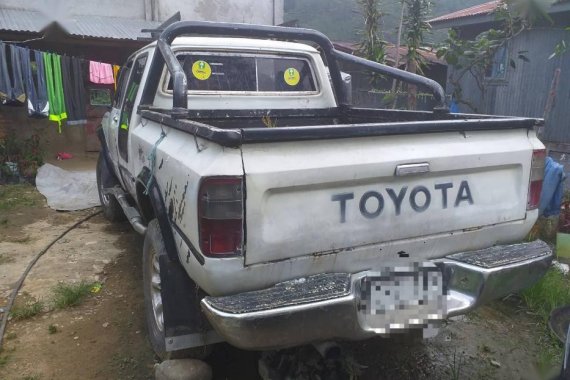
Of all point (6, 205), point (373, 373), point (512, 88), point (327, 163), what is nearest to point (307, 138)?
point (327, 163)

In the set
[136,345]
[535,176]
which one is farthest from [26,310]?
[535,176]

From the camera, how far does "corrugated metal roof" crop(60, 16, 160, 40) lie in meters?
9.12

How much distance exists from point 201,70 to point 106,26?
7693mm

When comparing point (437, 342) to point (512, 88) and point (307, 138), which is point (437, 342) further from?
point (512, 88)

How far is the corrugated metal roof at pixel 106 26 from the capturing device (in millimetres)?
9117

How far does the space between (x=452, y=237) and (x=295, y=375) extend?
3.52 feet

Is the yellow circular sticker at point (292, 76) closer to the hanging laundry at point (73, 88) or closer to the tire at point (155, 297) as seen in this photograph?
the tire at point (155, 297)

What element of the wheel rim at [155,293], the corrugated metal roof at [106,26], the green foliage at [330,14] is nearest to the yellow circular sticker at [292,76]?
the wheel rim at [155,293]

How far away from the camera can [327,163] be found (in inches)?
78.9

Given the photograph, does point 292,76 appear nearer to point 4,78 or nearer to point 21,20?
point 4,78

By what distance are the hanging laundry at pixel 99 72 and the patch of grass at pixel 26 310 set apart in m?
6.19

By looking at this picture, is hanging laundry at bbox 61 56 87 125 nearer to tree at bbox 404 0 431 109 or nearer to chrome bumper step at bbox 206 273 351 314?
tree at bbox 404 0 431 109

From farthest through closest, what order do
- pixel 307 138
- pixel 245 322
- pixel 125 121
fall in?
pixel 125 121 < pixel 307 138 < pixel 245 322

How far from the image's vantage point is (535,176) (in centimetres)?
253
